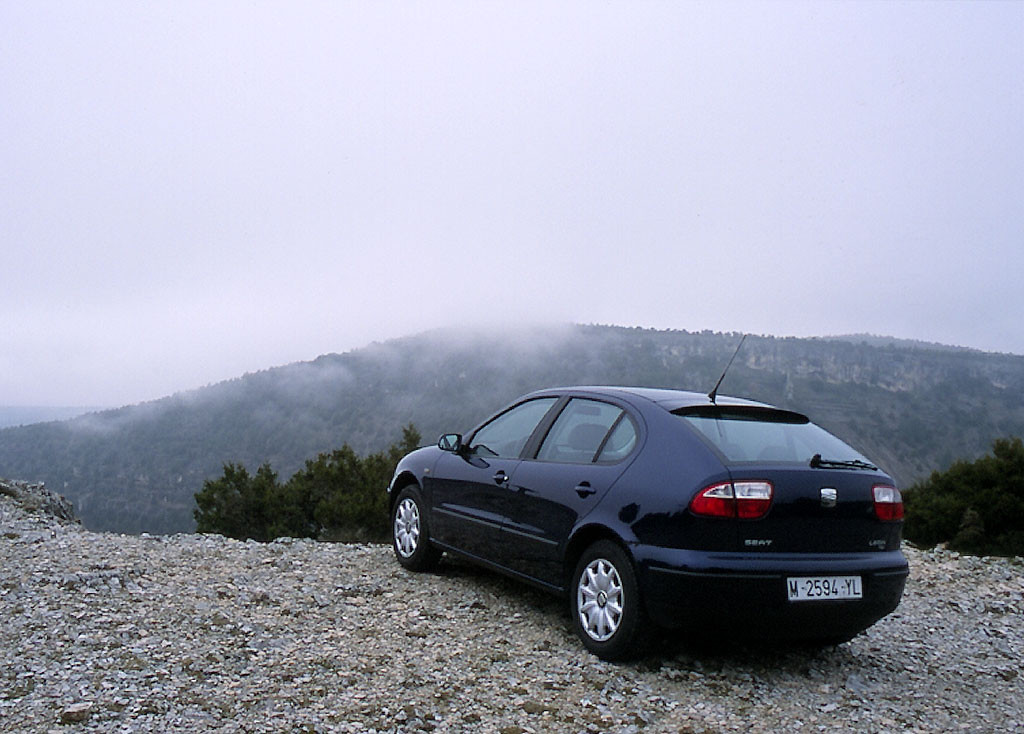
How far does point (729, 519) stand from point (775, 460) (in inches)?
18.6

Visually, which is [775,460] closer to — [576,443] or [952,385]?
[576,443]

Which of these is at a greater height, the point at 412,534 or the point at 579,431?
the point at 579,431

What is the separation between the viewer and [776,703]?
4.18 m

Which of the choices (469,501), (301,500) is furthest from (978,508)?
(301,500)

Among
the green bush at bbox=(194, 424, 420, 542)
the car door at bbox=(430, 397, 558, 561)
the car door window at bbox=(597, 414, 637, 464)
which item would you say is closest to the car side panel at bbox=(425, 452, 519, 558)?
the car door at bbox=(430, 397, 558, 561)

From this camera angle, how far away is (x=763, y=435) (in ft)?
15.2

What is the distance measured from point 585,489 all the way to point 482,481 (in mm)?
1289

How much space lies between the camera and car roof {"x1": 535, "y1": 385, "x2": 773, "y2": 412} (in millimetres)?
4875

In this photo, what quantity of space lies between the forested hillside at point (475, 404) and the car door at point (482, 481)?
65568 mm

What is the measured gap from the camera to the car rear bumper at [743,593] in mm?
4117

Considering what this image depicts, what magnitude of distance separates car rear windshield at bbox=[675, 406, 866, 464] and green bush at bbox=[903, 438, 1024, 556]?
11.2m

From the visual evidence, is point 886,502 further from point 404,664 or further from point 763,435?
point 404,664

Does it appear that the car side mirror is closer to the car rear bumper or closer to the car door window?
the car door window

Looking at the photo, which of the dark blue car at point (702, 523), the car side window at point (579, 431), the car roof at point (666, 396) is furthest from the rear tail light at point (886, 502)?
the car side window at point (579, 431)
